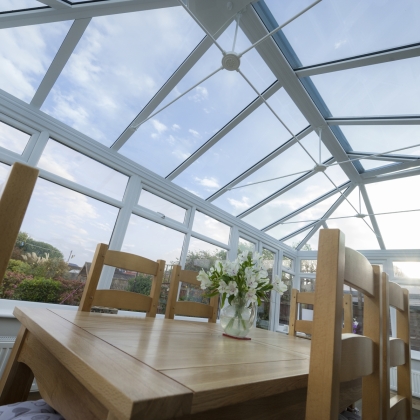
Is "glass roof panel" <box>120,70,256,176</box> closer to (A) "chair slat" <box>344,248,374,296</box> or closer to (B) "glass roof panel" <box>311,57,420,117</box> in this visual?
(B) "glass roof panel" <box>311,57,420,117</box>

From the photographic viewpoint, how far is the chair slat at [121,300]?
1.54 metres

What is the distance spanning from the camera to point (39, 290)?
9.38ft

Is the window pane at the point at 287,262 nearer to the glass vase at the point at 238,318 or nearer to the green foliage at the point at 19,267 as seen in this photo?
the green foliage at the point at 19,267

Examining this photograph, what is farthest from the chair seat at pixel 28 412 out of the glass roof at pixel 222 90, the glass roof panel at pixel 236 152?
the glass roof panel at pixel 236 152

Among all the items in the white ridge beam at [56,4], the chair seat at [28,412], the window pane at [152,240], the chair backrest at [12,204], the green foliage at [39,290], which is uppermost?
the white ridge beam at [56,4]

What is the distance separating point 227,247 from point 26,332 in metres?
4.53

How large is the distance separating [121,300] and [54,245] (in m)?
1.90

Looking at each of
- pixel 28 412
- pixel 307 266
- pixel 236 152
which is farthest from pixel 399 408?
pixel 307 266

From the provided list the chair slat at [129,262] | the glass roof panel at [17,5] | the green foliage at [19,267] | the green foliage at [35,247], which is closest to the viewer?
the chair slat at [129,262]

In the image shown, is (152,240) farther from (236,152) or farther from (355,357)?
(355,357)

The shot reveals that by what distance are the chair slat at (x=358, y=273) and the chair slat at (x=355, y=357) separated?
0.13m

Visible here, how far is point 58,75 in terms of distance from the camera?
2.67 metres

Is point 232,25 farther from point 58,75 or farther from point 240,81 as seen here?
point 58,75

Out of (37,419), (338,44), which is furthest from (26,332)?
(338,44)
